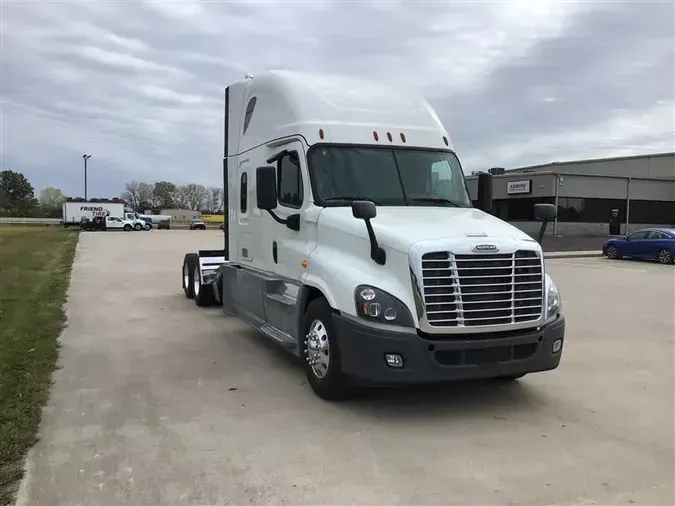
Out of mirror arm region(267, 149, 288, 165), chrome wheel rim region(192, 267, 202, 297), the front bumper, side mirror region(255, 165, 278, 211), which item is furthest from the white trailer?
the front bumper

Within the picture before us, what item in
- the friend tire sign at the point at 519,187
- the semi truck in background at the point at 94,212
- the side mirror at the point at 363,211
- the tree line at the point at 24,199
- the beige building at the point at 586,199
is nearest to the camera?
the side mirror at the point at 363,211

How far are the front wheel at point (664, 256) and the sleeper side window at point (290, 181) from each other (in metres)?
22.9

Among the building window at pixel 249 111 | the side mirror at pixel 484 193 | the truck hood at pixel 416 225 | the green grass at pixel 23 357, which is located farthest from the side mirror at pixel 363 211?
Answer: the building window at pixel 249 111

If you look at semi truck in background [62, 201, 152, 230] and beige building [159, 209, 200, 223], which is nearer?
semi truck in background [62, 201, 152, 230]

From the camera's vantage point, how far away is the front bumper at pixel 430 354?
5156 millimetres

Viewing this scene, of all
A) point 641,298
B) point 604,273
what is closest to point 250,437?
point 641,298

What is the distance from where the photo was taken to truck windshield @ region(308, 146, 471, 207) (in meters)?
6.40

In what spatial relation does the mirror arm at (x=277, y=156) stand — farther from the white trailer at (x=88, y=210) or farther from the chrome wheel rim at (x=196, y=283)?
the white trailer at (x=88, y=210)

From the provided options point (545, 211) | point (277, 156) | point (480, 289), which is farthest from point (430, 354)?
point (277, 156)

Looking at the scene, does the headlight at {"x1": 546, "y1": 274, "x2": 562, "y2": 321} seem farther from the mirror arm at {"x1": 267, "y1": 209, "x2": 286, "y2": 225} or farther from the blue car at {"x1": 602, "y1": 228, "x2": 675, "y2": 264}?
the blue car at {"x1": 602, "y1": 228, "x2": 675, "y2": 264}

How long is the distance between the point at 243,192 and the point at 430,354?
4.38m

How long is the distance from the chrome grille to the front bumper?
167mm

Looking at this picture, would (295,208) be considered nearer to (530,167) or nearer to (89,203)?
(530,167)

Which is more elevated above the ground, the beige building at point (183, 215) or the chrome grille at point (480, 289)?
the chrome grille at point (480, 289)
